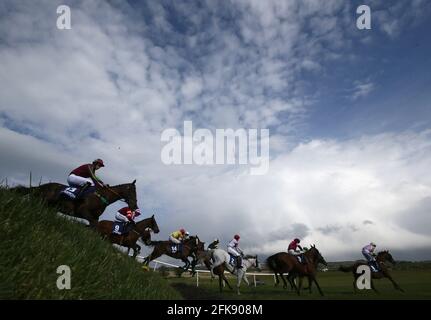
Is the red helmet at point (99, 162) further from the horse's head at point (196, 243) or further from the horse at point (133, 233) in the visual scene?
the horse's head at point (196, 243)

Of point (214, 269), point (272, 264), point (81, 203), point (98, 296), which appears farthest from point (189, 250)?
point (98, 296)

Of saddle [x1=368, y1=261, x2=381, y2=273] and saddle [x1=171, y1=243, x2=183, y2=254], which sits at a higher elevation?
saddle [x1=171, y1=243, x2=183, y2=254]

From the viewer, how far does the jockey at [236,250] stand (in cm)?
1788

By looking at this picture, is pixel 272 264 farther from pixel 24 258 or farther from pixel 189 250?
pixel 24 258

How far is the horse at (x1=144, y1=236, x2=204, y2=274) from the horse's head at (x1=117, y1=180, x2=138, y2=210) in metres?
7.05

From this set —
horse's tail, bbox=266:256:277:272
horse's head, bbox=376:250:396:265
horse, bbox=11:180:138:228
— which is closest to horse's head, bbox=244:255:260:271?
horse's tail, bbox=266:256:277:272

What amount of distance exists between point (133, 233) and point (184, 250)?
4963 mm

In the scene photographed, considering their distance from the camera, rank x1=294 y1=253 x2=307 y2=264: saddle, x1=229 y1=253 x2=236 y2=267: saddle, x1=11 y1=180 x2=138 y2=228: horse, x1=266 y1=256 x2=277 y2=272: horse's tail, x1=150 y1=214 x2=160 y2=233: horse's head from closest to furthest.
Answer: x1=11 y1=180 x2=138 y2=228: horse, x1=294 y1=253 x2=307 y2=264: saddle, x1=266 y1=256 x2=277 y2=272: horse's tail, x1=150 y1=214 x2=160 y2=233: horse's head, x1=229 y1=253 x2=236 y2=267: saddle

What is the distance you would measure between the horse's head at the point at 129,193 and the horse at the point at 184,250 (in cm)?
705

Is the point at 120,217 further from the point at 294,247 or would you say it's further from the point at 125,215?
the point at 294,247

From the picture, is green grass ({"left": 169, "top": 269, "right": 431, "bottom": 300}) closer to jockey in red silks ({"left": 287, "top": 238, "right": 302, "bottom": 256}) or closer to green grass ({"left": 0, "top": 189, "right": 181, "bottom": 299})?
jockey in red silks ({"left": 287, "top": 238, "right": 302, "bottom": 256})

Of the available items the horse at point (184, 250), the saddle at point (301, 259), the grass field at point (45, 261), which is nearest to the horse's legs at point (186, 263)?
the horse at point (184, 250)

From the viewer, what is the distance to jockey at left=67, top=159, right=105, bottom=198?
9.88m
